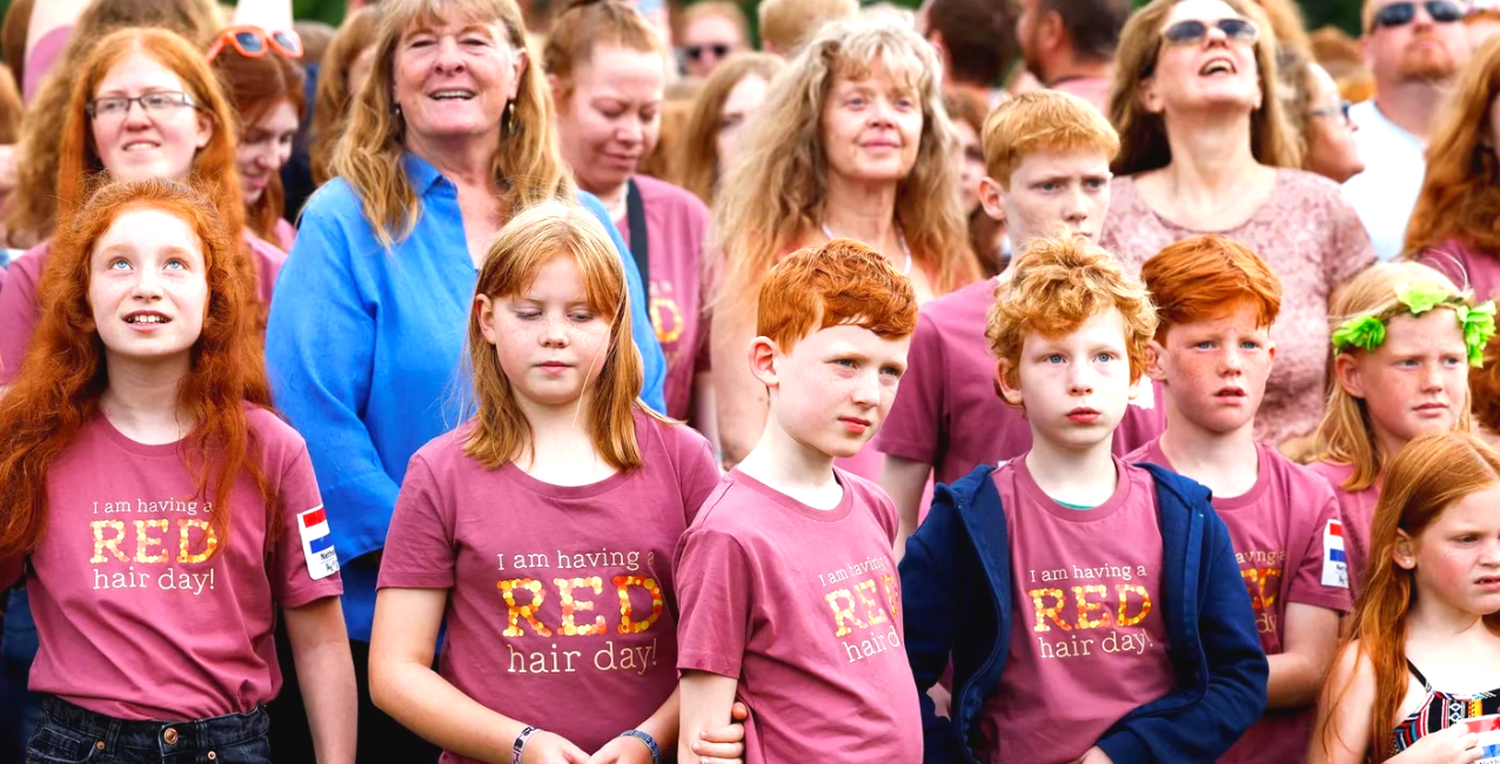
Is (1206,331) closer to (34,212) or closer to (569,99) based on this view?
(569,99)

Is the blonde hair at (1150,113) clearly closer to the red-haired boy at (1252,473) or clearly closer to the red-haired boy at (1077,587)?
the red-haired boy at (1252,473)

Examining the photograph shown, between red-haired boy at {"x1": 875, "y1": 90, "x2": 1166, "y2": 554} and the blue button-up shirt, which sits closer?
the blue button-up shirt

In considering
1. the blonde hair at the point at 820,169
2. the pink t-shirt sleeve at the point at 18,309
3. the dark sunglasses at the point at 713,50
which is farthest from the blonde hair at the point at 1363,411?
the dark sunglasses at the point at 713,50

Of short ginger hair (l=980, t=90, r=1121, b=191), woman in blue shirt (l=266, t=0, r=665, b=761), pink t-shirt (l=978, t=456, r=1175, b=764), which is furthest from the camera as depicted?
short ginger hair (l=980, t=90, r=1121, b=191)

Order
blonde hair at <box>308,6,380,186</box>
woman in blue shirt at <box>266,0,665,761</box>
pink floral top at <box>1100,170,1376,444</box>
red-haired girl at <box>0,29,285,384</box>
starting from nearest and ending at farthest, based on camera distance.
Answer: woman in blue shirt at <box>266,0,665,761</box> < red-haired girl at <box>0,29,285,384</box> < pink floral top at <box>1100,170,1376,444</box> < blonde hair at <box>308,6,380,186</box>

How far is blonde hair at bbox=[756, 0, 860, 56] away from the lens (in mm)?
7180

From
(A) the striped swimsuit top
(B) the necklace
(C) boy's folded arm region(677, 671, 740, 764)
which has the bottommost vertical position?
(A) the striped swimsuit top

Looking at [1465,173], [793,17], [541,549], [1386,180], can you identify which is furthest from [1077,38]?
[541,549]

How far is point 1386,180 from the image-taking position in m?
6.80

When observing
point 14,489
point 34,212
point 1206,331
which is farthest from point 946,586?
point 34,212

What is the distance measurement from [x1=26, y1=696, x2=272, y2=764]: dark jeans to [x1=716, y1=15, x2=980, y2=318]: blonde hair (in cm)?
203

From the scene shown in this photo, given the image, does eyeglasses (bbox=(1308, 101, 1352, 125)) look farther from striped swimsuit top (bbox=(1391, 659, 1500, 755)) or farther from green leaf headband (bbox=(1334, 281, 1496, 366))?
striped swimsuit top (bbox=(1391, 659, 1500, 755))

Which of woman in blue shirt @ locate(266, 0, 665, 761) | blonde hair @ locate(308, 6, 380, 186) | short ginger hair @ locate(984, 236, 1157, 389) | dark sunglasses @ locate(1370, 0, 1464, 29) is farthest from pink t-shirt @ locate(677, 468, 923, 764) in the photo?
dark sunglasses @ locate(1370, 0, 1464, 29)

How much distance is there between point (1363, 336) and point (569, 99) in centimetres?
261
